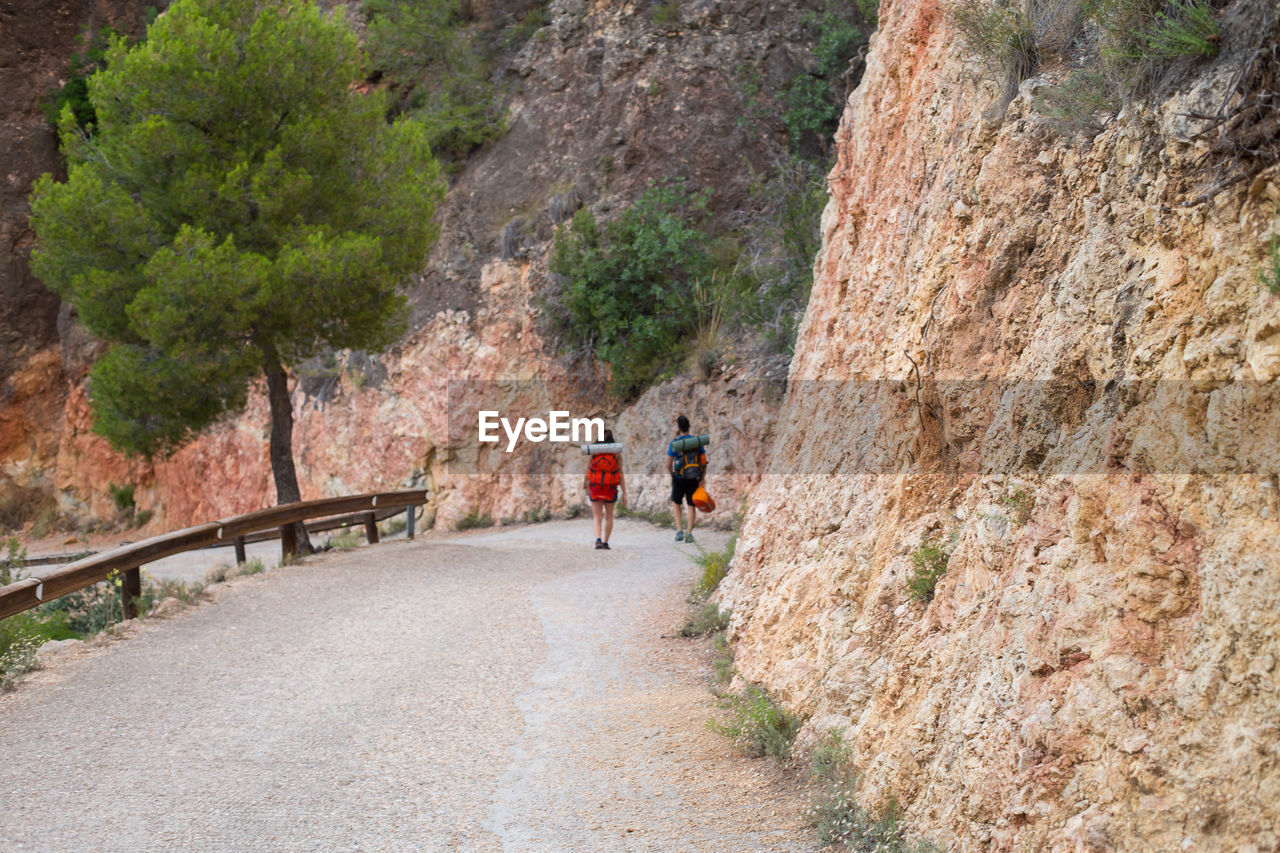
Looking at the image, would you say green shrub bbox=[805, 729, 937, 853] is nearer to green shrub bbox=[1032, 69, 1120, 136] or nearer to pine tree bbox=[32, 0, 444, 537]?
green shrub bbox=[1032, 69, 1120, 136]

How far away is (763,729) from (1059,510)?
8.02ft

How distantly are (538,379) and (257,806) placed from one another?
57.0 ft

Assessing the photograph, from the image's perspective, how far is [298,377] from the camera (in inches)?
992

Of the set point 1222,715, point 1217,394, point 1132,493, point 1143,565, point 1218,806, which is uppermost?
point 1217,394

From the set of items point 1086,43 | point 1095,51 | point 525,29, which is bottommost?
point 1095,51

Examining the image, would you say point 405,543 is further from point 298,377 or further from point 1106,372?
point 1106,372

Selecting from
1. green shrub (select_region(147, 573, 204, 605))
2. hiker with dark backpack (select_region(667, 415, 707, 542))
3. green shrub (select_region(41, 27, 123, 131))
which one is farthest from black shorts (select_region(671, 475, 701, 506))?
green shrub (select_region(41, 27, 123, 131))

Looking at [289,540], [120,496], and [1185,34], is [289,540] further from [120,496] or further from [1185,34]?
[120,496]

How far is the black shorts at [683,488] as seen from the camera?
1483 cm

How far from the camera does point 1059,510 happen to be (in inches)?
168

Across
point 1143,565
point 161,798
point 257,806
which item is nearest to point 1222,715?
point 1143,565

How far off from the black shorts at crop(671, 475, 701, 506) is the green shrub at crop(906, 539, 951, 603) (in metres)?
9.29

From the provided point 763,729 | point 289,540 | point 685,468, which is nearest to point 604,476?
point 685,468

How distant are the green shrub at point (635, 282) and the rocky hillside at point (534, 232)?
33.1 inches
